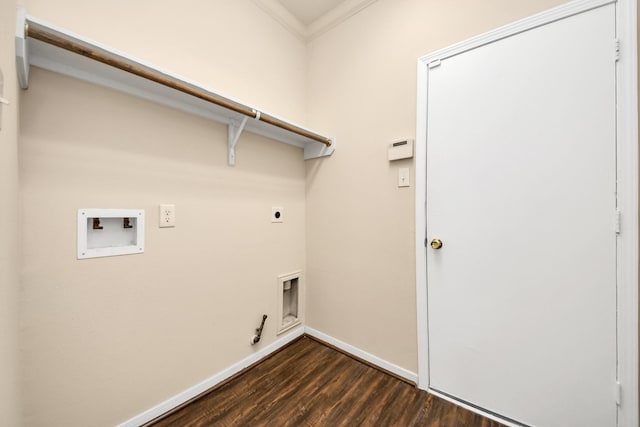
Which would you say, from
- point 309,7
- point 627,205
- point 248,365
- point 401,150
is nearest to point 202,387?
point 248,365

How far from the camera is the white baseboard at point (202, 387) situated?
116 cm

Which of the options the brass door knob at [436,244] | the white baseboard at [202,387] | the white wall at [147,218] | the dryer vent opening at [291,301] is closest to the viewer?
the white wall at [147,218]

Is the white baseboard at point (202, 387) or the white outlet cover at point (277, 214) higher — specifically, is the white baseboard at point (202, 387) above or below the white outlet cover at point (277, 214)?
below

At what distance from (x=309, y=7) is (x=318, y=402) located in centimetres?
270

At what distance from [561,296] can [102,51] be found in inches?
85.0

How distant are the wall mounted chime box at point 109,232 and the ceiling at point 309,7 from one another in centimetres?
184

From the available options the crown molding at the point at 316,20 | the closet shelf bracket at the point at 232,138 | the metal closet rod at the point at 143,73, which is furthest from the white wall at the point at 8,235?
the crown molding at the point at 316,20

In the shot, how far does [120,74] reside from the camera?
1.02 meters

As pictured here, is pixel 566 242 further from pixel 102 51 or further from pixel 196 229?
pixel 102 51

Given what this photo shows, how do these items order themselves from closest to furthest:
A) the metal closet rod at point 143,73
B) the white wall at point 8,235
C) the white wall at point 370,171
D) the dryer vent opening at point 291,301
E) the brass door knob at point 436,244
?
the white wall at point 8,235, the metal closet rod at point 143,73, the brass door knob at point 436,244, the white wall at point 370,171, the dryer vent opening at point 291,301

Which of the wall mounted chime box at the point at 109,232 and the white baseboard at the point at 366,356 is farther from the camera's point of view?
the white baseboard at the point at 366,356

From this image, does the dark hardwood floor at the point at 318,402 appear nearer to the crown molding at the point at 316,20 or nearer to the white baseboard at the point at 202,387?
the white baseboard at the point at 202,387

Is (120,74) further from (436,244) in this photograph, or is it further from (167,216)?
(436,244)

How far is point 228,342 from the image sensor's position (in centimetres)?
150
